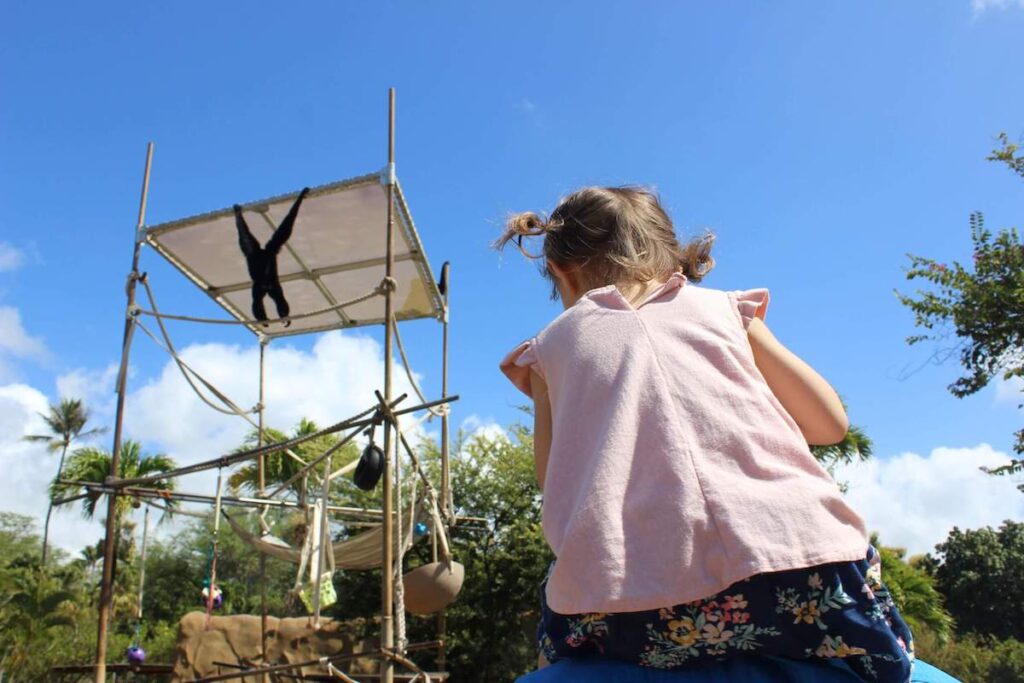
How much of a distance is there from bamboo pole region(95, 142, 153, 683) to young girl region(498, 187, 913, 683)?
5.61 meters

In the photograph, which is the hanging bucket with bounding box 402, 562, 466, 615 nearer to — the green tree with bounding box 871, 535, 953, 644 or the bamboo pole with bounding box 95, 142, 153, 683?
the bamboo pole with bounding box 95, 142, 153, 683

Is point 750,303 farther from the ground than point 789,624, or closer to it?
farther from the ground

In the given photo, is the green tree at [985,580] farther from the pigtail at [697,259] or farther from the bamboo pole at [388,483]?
the pigtail at [697,259]

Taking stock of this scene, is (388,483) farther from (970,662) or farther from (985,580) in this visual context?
(985,580)

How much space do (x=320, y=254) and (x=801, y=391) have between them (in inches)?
223

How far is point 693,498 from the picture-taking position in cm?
98

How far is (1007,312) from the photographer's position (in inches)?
364

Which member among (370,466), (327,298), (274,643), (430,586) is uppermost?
(327,298)

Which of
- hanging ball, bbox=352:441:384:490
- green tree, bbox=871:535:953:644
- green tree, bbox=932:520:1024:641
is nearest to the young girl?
hanging ball, bbox=352:441:384:490

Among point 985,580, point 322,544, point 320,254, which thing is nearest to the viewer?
point 322,544

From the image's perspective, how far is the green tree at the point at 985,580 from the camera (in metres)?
23.9

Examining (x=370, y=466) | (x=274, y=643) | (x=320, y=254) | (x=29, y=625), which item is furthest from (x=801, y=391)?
(x=29, y=625)

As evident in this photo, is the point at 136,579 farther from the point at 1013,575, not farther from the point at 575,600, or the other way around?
the point at 575,600

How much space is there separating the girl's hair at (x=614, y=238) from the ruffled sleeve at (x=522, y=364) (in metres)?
0.18
